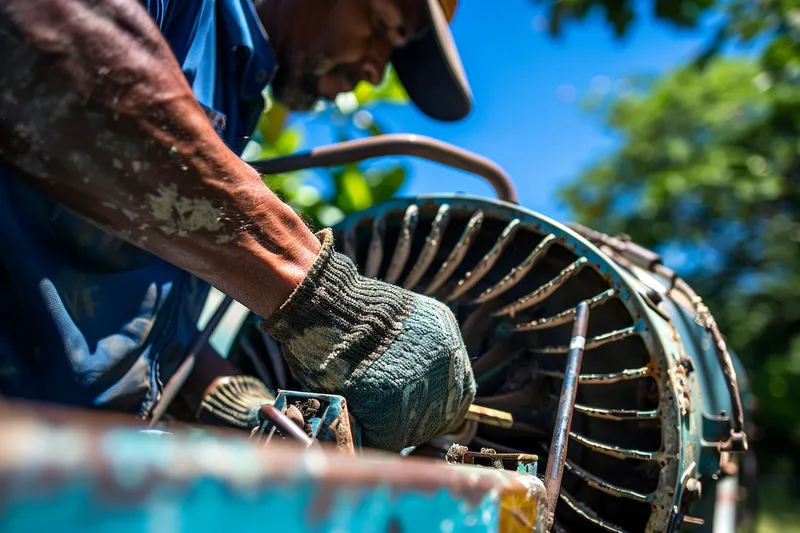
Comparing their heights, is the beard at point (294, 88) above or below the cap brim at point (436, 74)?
below

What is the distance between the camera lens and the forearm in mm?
707

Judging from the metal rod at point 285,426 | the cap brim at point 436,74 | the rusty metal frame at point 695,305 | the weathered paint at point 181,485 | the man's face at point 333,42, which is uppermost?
the cap brim at point 436,74

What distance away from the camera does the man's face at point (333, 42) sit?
1760 mm

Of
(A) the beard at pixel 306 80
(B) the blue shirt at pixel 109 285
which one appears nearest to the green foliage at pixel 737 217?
(A) the beard at pixel 306 80

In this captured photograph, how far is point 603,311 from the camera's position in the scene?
1.36 meters

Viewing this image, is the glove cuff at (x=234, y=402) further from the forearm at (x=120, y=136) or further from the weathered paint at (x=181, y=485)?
the weathered paint at (x=181, y=485)

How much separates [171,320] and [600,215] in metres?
11.4

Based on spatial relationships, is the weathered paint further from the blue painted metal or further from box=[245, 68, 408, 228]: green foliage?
box=[245, 68, 408, 228]: green foliage

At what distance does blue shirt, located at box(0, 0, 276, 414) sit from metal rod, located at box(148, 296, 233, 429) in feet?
0.09

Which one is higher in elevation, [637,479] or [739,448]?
[739,448]

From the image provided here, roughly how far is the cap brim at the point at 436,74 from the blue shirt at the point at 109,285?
68 cm

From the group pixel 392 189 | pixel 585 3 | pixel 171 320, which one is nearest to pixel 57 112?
pixel 171 320

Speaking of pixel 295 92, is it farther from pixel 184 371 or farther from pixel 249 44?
pixel 184 371

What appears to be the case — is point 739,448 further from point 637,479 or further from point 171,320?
point 171,320
